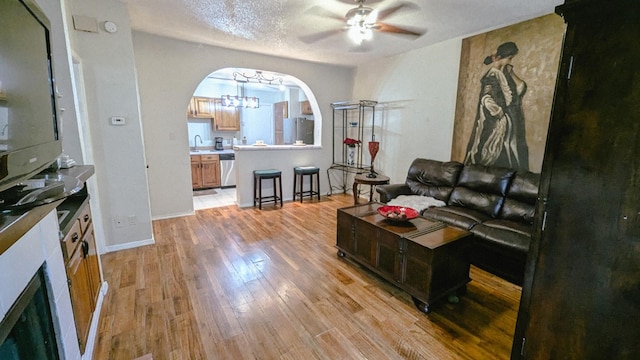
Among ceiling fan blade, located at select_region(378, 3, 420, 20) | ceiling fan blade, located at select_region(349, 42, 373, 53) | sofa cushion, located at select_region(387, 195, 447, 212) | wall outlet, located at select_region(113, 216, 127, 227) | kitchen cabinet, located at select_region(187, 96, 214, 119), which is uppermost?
ceiling fan blade, located at select_region(349, 42, 373, 53)

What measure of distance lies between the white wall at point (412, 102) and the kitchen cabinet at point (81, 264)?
419cm

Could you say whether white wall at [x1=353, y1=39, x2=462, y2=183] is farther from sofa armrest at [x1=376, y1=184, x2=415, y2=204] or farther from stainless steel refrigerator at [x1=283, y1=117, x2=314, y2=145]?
stainless steel refrigerator at [x1=283, y1=117, x2=314, y2=145]

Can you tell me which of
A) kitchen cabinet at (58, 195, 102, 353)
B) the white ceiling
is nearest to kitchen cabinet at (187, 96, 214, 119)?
the white ceiling

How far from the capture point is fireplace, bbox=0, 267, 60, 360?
0.83 m

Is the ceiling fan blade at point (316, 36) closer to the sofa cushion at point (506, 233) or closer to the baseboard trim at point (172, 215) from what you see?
the sofa cushion at point (506, 233)

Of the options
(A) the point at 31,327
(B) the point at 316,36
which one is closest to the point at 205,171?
(B) the point at 316,36

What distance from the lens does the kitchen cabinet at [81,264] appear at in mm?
1449

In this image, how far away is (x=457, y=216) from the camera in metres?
2.94

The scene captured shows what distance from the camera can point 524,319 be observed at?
128 cm

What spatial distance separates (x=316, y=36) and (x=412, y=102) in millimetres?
1898

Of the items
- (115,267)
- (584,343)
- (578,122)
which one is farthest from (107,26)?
(584,343)

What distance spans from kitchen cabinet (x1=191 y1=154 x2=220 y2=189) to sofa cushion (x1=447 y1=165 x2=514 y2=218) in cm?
495

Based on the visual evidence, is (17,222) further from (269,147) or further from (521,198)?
(269,147)

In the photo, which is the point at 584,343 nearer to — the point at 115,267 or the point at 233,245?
the point at 233,245
